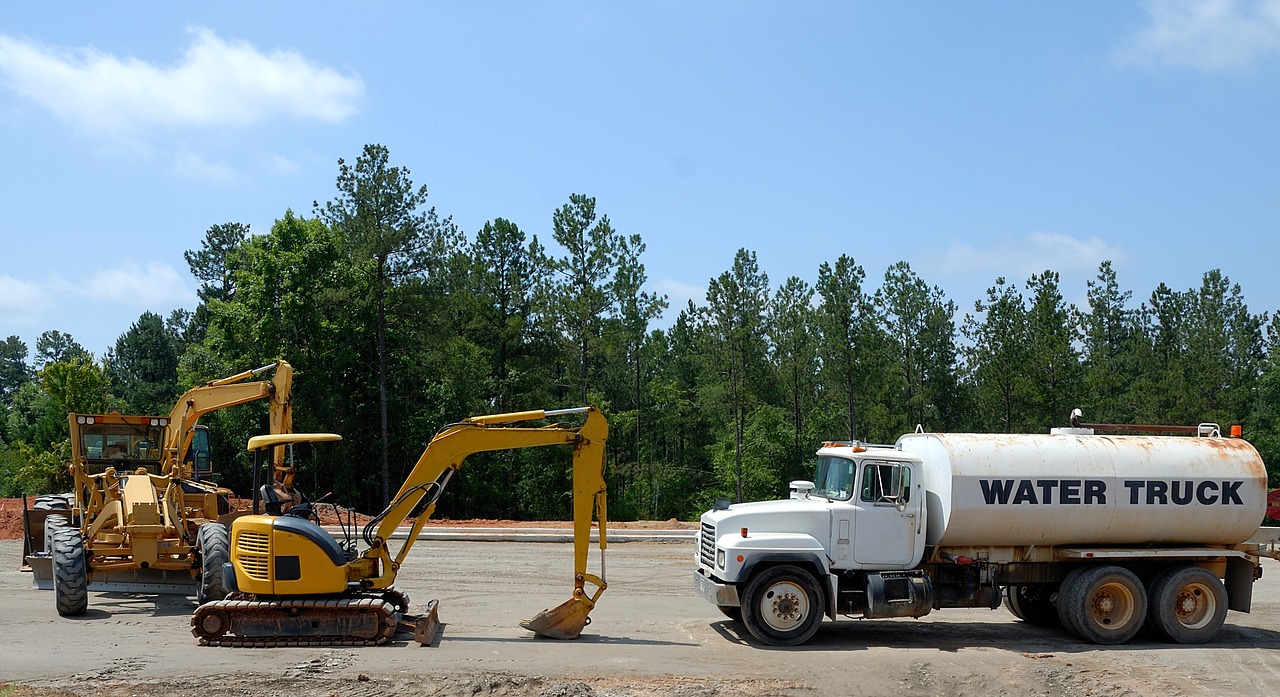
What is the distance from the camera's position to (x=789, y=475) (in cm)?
5166

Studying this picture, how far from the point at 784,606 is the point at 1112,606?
475cm

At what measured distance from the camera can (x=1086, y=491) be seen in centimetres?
1379

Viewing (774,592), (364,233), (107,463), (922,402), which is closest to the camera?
(774,592)

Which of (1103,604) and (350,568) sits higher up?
(350,568)

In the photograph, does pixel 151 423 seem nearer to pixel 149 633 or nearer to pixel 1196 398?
pixel 149 633

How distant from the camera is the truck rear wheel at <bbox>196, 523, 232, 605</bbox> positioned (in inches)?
574

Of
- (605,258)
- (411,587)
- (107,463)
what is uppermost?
(605,258)

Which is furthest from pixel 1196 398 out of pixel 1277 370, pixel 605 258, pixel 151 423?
pixel 151 423

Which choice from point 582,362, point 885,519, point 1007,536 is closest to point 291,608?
point 885,519

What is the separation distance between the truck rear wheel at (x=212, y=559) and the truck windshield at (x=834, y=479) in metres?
8.45

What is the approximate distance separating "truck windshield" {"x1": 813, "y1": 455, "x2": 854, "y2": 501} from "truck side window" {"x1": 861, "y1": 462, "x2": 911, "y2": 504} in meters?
0.22

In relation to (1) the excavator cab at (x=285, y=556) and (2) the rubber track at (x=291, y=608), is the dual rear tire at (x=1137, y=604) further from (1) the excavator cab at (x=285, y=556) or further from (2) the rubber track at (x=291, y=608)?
(1) the excavator cab at (x=285, y=556)

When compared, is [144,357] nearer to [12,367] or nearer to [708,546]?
[12,367]

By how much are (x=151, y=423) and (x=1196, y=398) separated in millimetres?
45365
